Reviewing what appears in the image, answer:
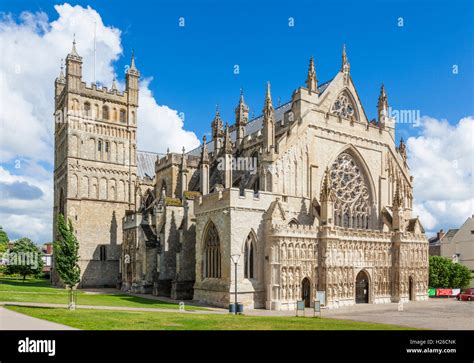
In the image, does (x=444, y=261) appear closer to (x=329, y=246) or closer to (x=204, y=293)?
(x=329, y=246)

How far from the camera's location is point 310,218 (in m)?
39.3

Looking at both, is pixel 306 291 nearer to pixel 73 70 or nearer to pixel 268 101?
pixel 268 101

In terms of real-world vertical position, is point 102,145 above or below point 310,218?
above

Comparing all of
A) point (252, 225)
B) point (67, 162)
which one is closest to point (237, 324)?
point (252, 225)

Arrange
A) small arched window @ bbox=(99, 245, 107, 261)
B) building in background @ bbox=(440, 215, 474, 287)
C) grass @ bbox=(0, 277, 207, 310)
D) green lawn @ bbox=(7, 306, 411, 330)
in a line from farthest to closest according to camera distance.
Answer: building in background @ bbox=(440, 215, 474, 287)
small arched window @ bbox=(99, 245, 107, 261)
grass @ bbox=(0, 277, 207, 310)
green lawn @ bbox=(7, 306, 411, 330)

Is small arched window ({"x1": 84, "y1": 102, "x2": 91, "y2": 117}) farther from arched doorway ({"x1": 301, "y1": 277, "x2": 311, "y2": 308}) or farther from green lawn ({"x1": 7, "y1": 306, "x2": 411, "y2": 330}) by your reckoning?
green lawn ({"x1": 7, "y1": 306, "x2": 411, "y2": 330})

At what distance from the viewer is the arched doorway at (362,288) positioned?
39.8m

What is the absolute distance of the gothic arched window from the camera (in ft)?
113

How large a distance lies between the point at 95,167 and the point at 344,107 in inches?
1200

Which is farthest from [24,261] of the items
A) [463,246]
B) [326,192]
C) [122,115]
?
[463,246]

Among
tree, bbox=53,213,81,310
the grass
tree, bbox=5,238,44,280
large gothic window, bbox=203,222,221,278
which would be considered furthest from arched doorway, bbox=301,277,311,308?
tree, bbox=5,238,44,280

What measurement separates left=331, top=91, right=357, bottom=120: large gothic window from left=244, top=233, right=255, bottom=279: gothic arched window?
617 inches

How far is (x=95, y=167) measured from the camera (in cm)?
5803
